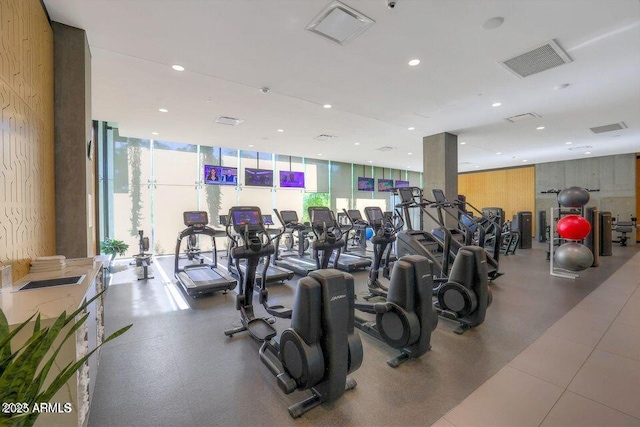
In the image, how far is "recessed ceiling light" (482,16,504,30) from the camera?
3.04 m

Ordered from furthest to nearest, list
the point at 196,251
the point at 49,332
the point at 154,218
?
the point at 154,218 < the point at 196,251 < the point at 49,332

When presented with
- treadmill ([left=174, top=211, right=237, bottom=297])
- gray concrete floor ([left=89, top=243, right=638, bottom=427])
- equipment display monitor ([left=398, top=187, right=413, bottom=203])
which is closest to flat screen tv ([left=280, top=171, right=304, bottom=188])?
treadmill ([left=174, top=211, right=237, bottom=297])

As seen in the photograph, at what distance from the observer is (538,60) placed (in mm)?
3883

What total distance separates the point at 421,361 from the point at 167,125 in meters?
7.21

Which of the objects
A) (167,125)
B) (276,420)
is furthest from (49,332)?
(167,125)

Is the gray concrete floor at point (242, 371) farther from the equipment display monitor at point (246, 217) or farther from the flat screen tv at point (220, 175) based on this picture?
the flat screen tv at point (220, 175)

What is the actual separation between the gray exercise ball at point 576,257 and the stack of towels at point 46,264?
752 centimetres

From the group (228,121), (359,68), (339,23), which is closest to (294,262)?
(228,121)

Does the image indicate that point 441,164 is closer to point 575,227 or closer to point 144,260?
point 575,227

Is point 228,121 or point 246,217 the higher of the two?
point 228,121

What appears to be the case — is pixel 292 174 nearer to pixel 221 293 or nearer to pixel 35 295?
pixel 221 293

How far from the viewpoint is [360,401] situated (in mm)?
2182

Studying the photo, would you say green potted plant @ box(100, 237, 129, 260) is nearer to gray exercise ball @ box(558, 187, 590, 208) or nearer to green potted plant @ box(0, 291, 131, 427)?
green potted plant @ box(0, 291, 131, 427)

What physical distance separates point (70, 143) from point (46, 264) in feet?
4.57
